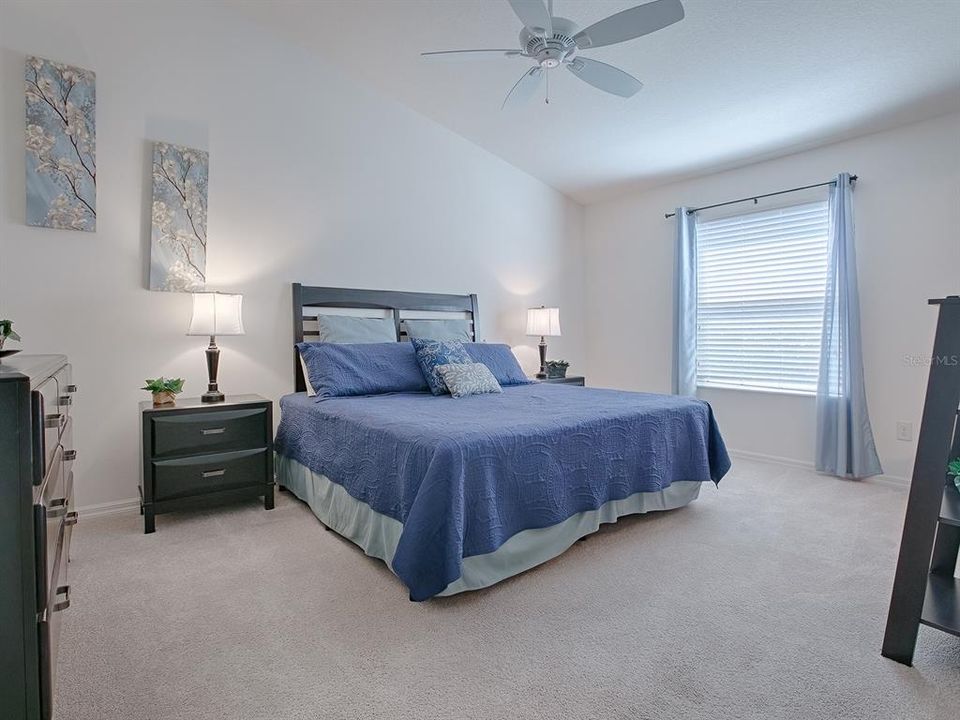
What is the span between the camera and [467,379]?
345 centimetres

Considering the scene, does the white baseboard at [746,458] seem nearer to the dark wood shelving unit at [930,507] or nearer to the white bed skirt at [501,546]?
the white bed skirt at [501,546]

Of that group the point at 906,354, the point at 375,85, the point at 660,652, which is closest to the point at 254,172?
the point at 375,85

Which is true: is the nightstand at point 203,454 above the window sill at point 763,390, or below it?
below

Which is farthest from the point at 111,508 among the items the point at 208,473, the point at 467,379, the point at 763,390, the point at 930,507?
the point at 763,390

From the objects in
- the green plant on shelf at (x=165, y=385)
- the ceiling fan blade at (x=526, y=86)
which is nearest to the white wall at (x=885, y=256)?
the ceiling fan blade at (x=526, y=86)

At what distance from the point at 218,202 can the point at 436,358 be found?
1.78 metres

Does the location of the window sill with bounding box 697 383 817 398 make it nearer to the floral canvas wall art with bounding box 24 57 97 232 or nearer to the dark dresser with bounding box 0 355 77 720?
the dark dresser with bounding box 0 355 77 720

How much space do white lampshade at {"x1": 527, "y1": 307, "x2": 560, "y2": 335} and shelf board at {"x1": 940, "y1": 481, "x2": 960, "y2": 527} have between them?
11.0 ft

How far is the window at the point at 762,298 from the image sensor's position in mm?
4016

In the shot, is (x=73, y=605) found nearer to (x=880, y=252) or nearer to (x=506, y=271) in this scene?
(x=506, y=271)

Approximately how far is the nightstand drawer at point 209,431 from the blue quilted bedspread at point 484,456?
24 cm

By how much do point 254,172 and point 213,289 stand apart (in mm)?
872

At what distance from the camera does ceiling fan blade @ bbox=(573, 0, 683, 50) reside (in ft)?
6.65

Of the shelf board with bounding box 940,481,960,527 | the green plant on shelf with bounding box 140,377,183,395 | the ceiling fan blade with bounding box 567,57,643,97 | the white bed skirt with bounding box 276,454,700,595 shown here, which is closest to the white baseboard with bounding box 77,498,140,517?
the green plant on shelf with bounding box 140,377,183,395
